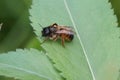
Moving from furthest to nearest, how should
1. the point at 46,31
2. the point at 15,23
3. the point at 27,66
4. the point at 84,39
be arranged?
1. the point at 15,23
2. the point at 46,31
3. the point at 84,39
4. the point at 27,66

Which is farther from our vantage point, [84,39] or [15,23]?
[15,23]

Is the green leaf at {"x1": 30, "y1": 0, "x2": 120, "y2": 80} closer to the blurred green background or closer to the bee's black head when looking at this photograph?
the bee's black head

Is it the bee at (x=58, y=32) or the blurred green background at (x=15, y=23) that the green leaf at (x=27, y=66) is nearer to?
the bee at (x=58, y=32)

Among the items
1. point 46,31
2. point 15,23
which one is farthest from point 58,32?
point 15,23

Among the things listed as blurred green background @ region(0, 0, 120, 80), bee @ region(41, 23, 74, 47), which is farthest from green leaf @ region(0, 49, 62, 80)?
blurred green background @ region(0, 0, 120, 80)

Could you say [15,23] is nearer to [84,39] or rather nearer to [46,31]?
[46,31]

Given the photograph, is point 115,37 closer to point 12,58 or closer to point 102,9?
point 102,9
